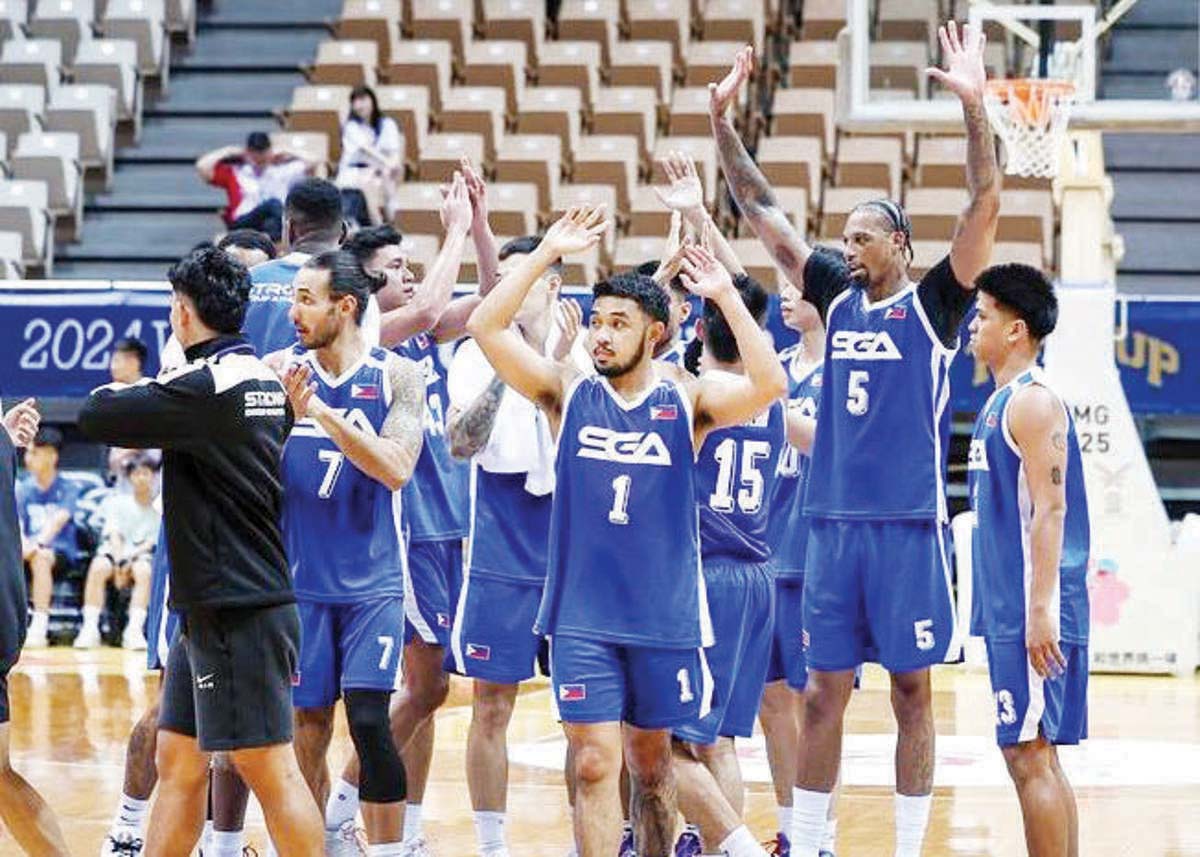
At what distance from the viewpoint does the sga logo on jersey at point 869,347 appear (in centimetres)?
826

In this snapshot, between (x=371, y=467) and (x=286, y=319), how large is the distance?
1.23 m

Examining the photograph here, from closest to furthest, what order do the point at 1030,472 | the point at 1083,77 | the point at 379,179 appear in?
the point at 1030,472, the point at 1083,77, the point at 379,179

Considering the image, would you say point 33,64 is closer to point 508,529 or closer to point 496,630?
point 508,529

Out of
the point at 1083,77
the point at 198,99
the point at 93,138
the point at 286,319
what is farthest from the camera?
the point at 198,99

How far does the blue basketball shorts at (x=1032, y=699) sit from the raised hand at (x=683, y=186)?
6.10 ft

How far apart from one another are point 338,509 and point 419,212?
10.2 meters

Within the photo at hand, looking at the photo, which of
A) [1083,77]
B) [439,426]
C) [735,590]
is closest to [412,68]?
[1083,77]

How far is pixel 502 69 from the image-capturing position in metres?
19.7

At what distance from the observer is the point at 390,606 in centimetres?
795

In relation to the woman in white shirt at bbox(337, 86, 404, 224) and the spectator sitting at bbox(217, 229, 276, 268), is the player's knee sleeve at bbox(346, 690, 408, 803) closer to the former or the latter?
the spectator sitting at bbox(217, 229, 276, 268)

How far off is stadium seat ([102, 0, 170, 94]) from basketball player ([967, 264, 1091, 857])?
14.1 meters

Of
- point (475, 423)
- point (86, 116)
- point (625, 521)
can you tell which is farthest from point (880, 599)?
point (86, 116)

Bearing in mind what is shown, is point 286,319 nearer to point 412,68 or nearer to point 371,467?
point 371,467

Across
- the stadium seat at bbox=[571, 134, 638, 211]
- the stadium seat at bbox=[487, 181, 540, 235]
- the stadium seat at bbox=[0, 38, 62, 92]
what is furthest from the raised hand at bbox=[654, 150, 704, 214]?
the stadium seat at bbox=[0, 38, 62, 92]
